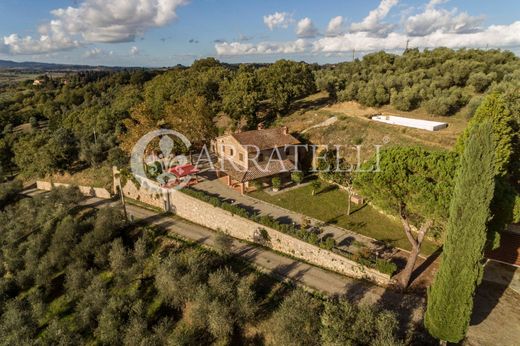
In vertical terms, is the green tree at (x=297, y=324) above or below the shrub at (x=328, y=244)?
below

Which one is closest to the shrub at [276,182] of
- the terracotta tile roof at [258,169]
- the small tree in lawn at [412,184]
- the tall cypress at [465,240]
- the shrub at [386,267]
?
the terracotta tile roof at [258,169]

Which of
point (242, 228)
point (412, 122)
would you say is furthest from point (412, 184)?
point (412, 122)

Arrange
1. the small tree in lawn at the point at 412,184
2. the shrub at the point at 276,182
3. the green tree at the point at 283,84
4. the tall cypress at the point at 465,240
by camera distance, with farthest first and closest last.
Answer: the green tree at the point at 283,84 < the shrub at the point at 276,182 < the small tree in lawn at the point at 412,184 < the tall cypress at the point at 465,240

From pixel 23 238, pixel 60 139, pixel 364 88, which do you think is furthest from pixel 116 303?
pixel 364 88

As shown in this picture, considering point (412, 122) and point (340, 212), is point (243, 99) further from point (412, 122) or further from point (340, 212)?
point (340, 212)

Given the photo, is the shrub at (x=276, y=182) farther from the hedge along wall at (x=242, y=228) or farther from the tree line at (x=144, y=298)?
the tree line at (x=144, y=298)

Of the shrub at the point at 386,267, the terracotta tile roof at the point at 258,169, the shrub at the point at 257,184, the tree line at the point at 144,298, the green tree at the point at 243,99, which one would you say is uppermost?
the green tree at the point at 243,99
